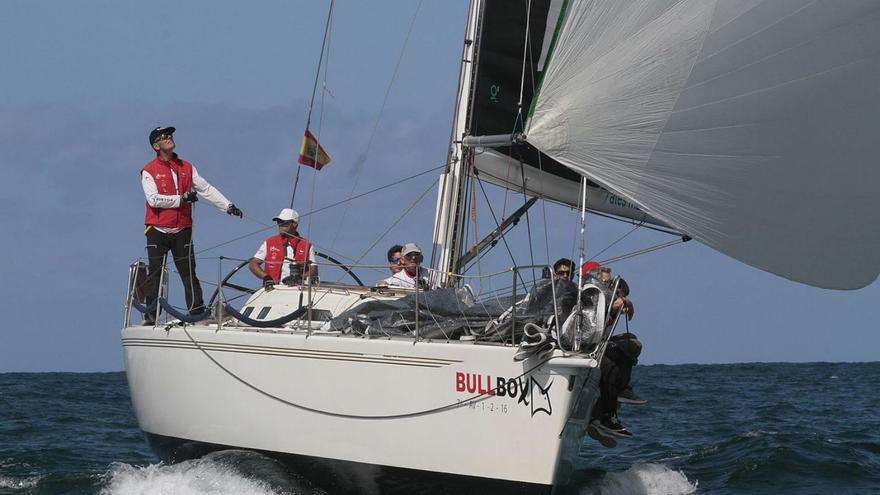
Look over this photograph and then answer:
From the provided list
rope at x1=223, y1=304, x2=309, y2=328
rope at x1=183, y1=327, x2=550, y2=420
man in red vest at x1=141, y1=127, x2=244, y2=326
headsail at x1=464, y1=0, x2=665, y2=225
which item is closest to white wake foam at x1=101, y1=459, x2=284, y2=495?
rope at x1=183, y1=327, x2=550, y2=420

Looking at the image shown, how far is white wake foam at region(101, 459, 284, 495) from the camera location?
904cm

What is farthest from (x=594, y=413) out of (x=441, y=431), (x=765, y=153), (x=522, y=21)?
(x=522, y=21)

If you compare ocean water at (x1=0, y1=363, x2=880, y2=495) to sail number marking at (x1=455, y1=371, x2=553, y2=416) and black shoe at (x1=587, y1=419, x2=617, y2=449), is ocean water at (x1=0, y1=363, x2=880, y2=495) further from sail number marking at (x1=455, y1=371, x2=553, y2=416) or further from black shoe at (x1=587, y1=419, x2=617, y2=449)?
sail number marking at (x1=455, y1=371, x2=553, y2=416)

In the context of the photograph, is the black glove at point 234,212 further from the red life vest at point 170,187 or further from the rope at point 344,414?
the rope at point 344,414

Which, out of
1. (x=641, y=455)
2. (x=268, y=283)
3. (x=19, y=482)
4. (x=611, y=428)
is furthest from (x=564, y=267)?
(x=19, y=482)

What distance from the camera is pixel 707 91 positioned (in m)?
8.34

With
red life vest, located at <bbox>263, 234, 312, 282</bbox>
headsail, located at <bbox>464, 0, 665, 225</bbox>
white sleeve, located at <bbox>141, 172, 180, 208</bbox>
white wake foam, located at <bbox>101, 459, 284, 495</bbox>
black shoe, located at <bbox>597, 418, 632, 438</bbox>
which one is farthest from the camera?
headsail, located at <bbox>464, 0, 665, 225</bbox>

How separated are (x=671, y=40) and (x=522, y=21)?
3443mm

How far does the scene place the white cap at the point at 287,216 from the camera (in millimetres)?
10797

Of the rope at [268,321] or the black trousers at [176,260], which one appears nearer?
the rope at [268,321]

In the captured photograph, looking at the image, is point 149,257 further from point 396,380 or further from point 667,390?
point 667,390

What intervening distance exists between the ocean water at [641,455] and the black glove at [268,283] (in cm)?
166

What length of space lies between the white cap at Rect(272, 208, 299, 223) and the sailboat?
165 cm

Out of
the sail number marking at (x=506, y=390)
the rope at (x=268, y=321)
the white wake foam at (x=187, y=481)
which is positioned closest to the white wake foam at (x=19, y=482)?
the white wake foam at (x=187, y=481)
